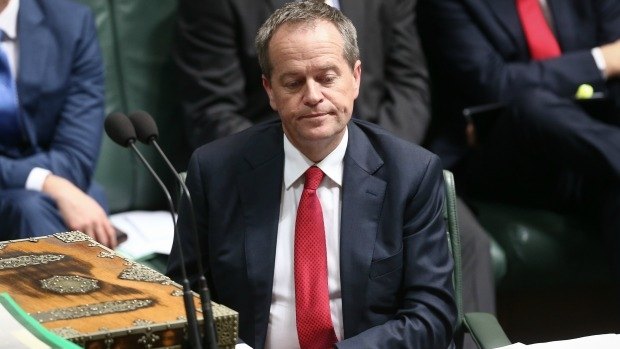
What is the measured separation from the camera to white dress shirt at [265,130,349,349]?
2.37 m

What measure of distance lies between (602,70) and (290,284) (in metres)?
1.74

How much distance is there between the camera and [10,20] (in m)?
3.32

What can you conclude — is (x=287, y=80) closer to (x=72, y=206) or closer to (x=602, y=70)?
(x=72, y=206)

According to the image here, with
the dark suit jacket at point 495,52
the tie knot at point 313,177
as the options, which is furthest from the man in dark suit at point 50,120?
the dark suit jacket at point 495,52

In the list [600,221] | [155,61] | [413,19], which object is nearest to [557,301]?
[600,221]

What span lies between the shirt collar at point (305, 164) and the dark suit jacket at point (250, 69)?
3.37 feet

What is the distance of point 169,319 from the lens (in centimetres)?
166

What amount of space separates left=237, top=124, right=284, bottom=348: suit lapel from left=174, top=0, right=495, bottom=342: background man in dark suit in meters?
1.00

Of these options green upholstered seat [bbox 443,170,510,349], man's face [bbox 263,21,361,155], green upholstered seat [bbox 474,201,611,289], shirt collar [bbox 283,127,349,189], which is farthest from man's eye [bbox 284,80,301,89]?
green upholstered seat [bbox 474,201,611,289]

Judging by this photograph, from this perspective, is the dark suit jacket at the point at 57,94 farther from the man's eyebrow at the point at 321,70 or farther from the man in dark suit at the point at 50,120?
the man's eyebrow at the point at 321,70

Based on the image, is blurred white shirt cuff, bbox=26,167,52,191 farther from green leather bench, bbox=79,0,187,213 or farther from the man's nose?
the man's nose

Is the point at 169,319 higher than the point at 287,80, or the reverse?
the point at 287,80

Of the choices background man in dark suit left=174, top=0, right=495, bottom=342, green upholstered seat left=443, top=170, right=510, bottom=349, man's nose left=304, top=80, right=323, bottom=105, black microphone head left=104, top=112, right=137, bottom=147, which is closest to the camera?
black microphone head left=104, top=112, right=137, bottom=147

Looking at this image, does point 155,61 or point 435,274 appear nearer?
point 435,274
